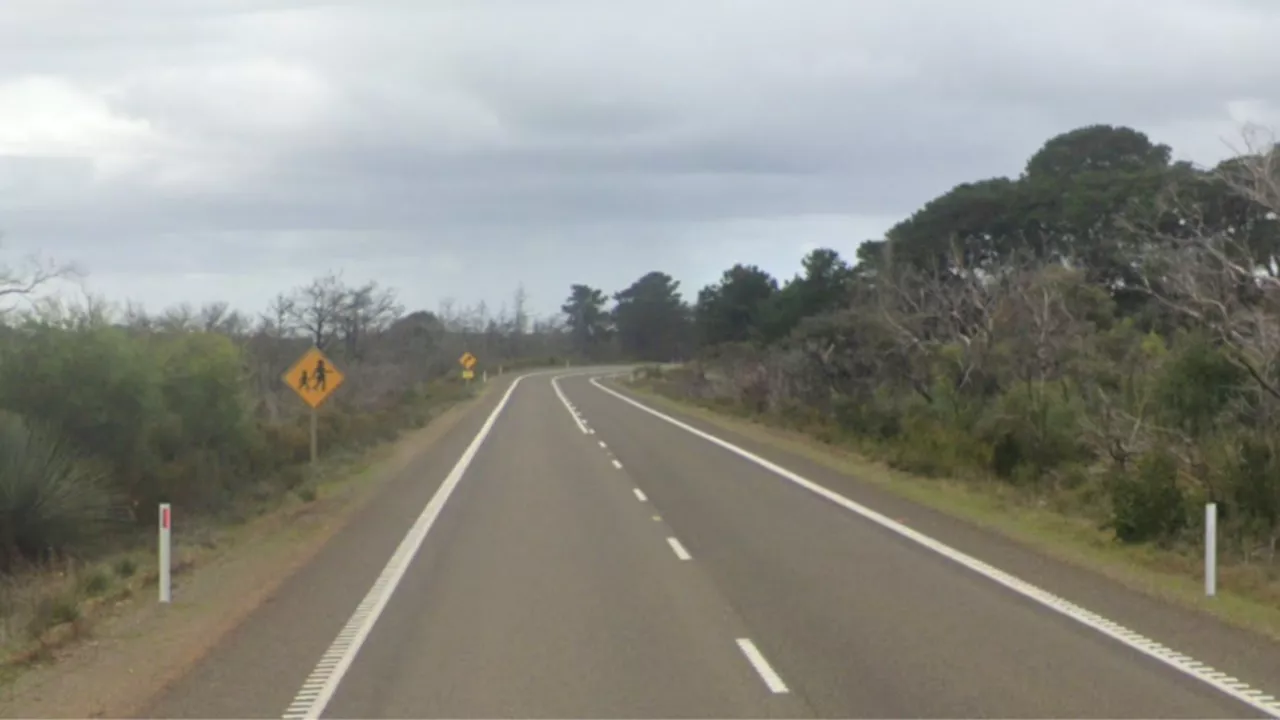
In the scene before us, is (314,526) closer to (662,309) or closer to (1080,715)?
(1080,715)

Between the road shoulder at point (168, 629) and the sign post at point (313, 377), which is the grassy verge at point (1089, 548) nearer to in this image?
the road shoulder at point (168, 629)

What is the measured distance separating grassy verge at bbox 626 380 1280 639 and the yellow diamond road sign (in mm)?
10187

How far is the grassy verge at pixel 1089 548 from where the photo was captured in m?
12.3

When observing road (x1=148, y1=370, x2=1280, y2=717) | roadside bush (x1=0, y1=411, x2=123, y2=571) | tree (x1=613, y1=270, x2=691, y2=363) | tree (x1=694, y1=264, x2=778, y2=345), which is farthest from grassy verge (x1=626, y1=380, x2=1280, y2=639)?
tree (x1=613, y1=270, x2=691, y2=363)

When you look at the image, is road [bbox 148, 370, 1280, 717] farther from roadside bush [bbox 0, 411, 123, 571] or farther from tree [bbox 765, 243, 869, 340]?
tree [bbox 765, 243, 869, 340]

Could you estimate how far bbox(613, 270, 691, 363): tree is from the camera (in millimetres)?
168750

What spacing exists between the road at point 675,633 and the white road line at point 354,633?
25mm

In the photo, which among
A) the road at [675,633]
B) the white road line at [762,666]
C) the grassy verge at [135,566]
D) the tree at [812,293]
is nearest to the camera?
the road at [675,633]

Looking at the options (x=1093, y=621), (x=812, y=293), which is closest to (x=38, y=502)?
(x=1093, y=621)

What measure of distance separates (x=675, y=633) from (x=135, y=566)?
350 inches

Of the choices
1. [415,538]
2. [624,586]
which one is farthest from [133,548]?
[624,586]

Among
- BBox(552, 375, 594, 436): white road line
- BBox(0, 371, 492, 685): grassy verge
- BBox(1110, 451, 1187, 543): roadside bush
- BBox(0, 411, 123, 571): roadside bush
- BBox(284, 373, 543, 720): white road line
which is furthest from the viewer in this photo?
BBox(552, 375, 594, 436): white road line

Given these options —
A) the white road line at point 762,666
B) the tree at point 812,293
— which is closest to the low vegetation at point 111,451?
the white road line at point 762,666

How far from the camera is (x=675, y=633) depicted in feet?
36.4
